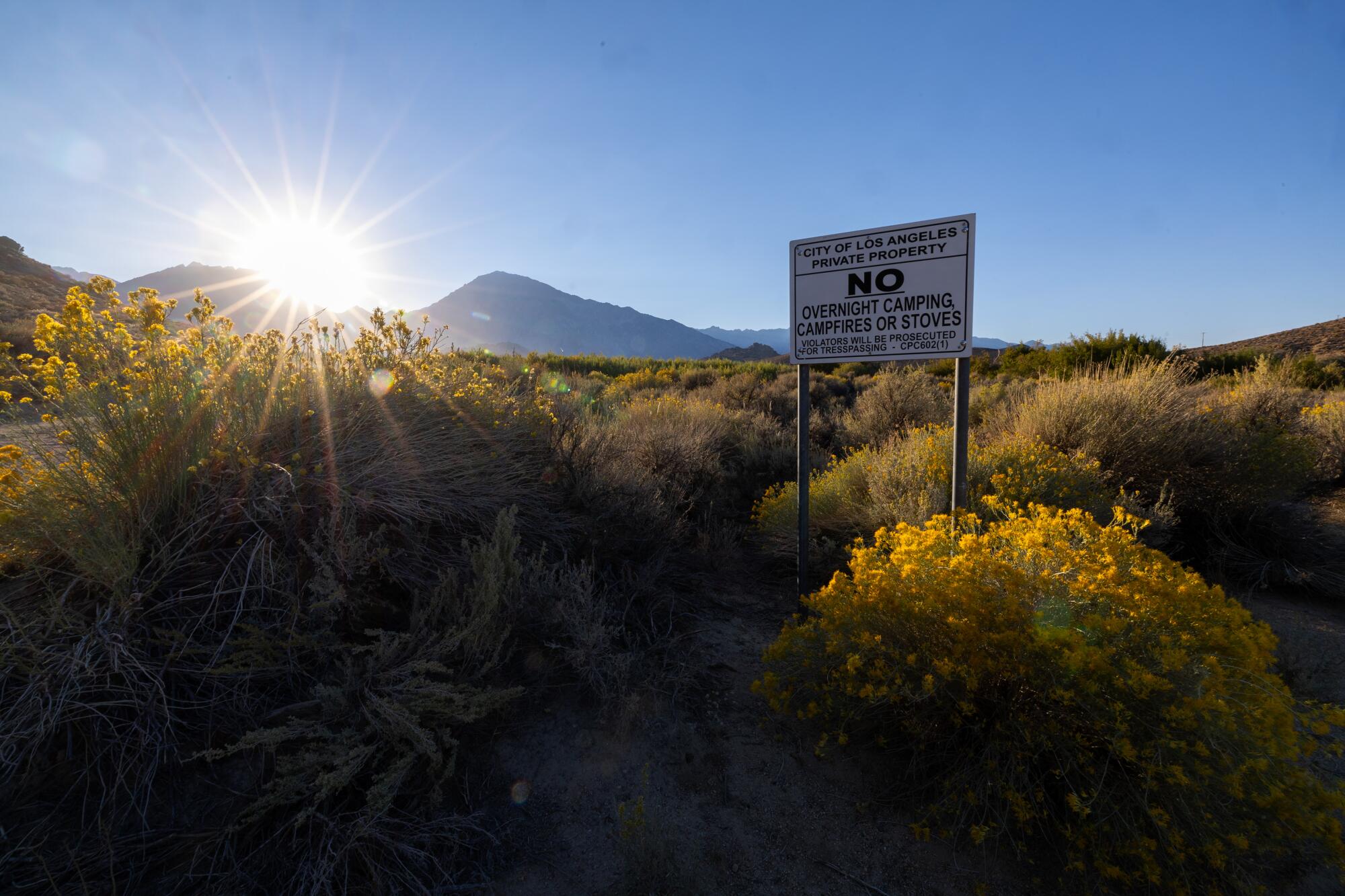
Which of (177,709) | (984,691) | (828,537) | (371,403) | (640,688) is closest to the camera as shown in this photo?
(177,709)

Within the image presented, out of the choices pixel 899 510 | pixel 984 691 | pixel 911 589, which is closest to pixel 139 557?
pixel 911 589

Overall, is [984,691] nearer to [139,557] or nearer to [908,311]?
[908,311]

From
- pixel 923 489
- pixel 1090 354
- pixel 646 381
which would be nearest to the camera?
pixel 923 489

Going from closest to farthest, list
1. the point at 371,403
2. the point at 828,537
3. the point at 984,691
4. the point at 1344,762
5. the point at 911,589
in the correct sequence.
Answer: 1. the point at 984,691
2. the point at 911,589
3. the point at 1344,762
4. the point at 371,403
5. the point at 828,537

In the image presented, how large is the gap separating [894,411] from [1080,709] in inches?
269

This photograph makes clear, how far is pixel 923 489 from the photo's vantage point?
464 centimetres

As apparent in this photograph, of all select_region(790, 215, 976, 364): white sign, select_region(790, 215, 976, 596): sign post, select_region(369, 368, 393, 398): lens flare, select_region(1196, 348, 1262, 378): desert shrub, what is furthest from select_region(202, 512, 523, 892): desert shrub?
select_region(1196, 348, 1262, 378): desert shrub

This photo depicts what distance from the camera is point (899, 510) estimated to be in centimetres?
441

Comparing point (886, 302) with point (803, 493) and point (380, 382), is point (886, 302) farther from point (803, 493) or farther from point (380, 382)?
point (380, 382)

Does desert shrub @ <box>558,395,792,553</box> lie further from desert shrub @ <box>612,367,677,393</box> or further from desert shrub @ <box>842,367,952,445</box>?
desert shrub @ <box>612,367,677,393</box>

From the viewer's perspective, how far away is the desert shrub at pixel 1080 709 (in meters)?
1.94

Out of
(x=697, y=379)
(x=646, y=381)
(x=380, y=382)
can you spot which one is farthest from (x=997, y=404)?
(x=646, y=381)

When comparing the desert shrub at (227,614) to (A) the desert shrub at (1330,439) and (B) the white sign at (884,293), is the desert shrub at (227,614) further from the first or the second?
(A) the desert shrub at (1330,439)

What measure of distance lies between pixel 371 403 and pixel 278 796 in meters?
2.19
